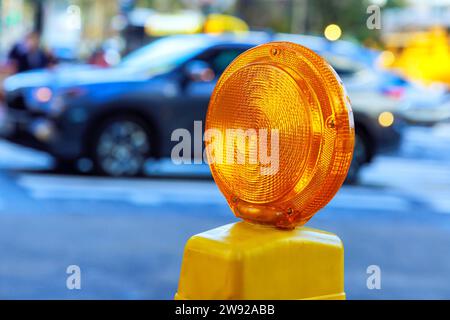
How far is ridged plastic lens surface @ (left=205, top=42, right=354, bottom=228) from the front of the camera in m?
1.25


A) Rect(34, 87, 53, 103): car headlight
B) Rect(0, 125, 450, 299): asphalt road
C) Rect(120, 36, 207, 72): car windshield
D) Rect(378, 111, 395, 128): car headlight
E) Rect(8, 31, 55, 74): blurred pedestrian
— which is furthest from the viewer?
Rect(8, 31, 55, 74): blurred pedestrian

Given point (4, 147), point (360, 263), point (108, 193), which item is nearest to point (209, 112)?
point (360, 263)

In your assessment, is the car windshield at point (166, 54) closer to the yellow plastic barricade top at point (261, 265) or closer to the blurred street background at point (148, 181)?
the blurred street background at point (148, 181)

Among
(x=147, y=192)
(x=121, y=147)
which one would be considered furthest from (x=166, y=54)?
(x=147, y=192)

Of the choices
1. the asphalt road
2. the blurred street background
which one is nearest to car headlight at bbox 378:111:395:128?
the blurred street background

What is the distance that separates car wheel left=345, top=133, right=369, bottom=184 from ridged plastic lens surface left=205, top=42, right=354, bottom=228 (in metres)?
8.76

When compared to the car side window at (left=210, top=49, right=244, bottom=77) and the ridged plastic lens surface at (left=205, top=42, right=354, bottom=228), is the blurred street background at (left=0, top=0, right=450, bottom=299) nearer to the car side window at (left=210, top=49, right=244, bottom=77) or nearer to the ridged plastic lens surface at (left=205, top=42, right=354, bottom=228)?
the car side window at (left=210, top=49, right=244, bottom=77)

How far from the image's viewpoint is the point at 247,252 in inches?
47.9

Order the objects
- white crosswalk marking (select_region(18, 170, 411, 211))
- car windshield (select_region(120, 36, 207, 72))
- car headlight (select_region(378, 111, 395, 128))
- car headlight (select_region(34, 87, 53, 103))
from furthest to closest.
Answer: car headlight (select_region(378, 111, 395, 128)), car windshield (select_region(120, 36, 207, 72)), car headlight (select_region(34, 87, 53, 103)), white crosswalk marking (select_region(18, 170, 411, 211))

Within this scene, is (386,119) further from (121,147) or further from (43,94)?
(43,94)

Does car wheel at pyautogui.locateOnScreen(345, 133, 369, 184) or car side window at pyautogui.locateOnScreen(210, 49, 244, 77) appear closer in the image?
car side window at pyautogui.locateOnScreen(210, 49, 244, 77)

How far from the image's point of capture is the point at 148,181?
9.41 meters

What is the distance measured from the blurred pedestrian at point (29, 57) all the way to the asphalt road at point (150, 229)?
2443mm
